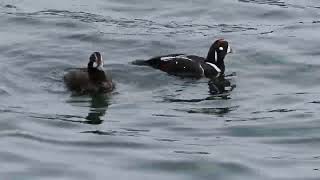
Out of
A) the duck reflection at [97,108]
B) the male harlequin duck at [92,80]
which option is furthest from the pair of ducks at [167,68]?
the duck reflection at [97,108]

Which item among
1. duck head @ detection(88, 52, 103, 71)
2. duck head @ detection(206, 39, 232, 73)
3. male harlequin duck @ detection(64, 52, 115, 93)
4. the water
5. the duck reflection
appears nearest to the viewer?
the water

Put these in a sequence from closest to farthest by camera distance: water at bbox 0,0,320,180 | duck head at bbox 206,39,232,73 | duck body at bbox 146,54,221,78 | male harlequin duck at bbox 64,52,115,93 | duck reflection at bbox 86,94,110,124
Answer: water at bbox 0,0,320,180 < duck reflection at bbox 86,94,110,124 < male harlequin duck at bbox 64,52,115,93 < duck body at bbox 146,54,221,78 < duck head at bbox 206,39,232,73

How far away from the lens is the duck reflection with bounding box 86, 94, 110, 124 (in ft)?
40.8

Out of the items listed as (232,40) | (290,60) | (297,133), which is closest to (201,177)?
(297,133)

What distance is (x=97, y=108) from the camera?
13.2 metres

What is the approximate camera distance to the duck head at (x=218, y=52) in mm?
15789

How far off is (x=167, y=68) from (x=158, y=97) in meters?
1.56

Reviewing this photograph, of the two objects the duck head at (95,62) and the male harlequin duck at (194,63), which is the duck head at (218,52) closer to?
the male harlequin duck at (194,63)

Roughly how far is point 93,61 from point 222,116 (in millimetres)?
2194

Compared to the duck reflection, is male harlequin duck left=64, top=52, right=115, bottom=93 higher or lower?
higher

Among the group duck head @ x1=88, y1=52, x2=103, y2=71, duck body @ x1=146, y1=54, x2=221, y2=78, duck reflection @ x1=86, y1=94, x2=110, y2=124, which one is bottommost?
duck reflection @ x1=86, y1=94, x2=110, y2=124

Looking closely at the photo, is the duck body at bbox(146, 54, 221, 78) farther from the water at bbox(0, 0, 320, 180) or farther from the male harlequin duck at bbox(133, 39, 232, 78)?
the water at bbox(0, 0, 320, 180)

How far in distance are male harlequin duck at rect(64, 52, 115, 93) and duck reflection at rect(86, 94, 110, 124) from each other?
0.48ft

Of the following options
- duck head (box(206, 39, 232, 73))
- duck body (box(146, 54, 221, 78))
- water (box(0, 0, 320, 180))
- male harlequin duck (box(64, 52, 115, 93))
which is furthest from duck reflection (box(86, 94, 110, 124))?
duck head (box(206, 39, 232, 73))
